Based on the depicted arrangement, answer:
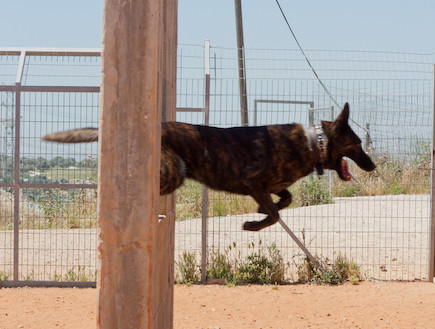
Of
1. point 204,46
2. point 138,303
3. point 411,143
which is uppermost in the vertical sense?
point 204,46

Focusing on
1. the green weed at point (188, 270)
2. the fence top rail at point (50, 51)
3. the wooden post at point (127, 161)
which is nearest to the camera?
the wooden post at point (127, 161)

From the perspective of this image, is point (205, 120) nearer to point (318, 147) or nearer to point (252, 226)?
point (318, 147)

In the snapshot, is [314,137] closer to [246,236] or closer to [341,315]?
[341,315]

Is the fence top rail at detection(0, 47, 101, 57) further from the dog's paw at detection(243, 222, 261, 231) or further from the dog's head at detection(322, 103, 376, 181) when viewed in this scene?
the dog's paw at detection(243, 222, 261, 231)

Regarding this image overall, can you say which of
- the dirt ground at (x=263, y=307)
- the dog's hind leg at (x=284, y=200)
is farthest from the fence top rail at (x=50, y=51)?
the dog's hind leg at (x=284, y=200)

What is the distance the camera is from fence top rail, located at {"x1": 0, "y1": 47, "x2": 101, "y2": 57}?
766 centimetres

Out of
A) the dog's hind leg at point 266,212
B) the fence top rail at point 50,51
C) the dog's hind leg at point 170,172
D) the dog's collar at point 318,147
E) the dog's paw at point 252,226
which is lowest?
the dog's paw at point 252,226

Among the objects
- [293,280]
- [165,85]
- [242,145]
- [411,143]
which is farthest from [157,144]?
[411,143]

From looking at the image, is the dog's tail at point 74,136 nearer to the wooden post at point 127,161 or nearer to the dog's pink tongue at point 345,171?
the wooden post at point 127,161

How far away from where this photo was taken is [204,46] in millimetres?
7953

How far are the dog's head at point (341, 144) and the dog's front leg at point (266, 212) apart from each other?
1.73 feet

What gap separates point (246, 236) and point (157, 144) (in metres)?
6.59

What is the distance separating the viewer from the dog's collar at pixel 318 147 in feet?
13.1

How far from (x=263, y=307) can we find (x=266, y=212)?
10.9 feet
